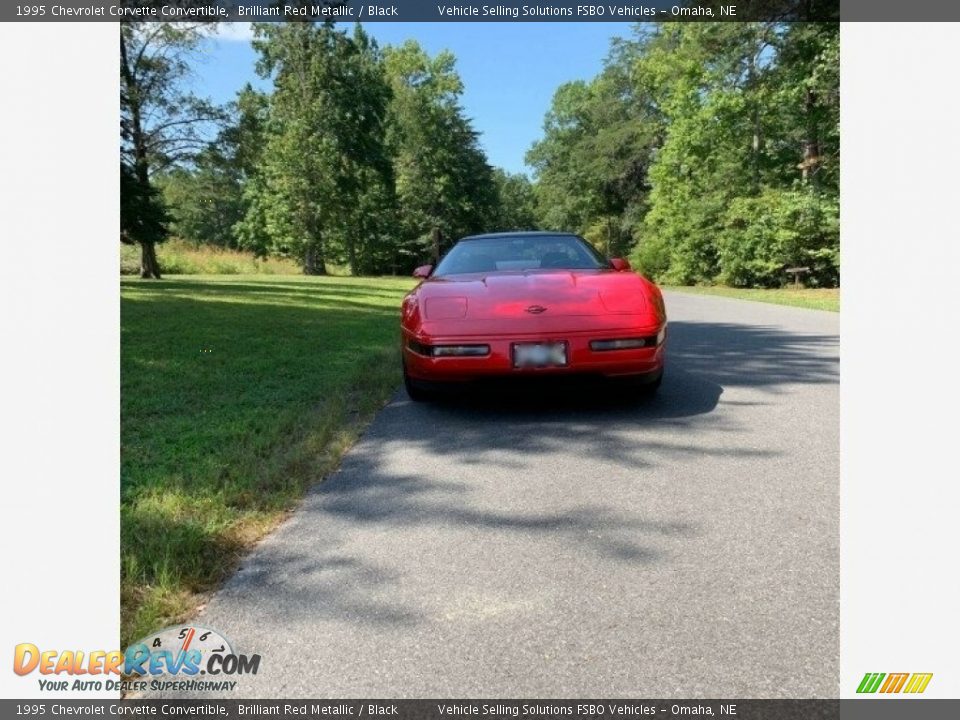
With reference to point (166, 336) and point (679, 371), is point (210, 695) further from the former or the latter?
point (166, 336)

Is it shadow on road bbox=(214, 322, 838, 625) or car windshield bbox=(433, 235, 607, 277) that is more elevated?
car windshield bbox=(433, 235, 607, 277)

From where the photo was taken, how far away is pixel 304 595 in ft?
7.19

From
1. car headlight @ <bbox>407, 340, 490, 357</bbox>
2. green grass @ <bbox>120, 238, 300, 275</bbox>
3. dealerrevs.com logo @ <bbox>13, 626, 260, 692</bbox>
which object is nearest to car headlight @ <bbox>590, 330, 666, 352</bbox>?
car headlight @ <bbox>407, 340, 490, 357</bbox>

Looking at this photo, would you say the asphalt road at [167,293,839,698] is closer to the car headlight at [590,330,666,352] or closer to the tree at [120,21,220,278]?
the car headlight at [590,330,666,352]

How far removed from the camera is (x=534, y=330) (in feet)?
14.2

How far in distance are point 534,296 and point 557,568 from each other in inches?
96.0

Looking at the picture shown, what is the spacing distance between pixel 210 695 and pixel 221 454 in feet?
6.95

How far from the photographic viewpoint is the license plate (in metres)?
4.32

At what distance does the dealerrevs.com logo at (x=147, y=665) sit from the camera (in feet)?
5.54
